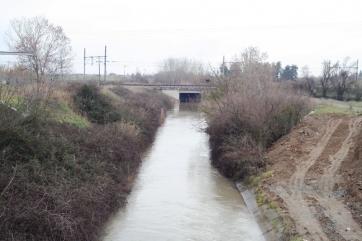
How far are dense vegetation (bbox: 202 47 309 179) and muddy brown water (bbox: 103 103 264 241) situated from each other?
112 cm

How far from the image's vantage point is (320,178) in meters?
16.0

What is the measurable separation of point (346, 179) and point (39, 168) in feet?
36.4

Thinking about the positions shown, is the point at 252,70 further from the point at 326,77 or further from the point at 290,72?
the point at 290,72

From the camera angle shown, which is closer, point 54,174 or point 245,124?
point 54,174

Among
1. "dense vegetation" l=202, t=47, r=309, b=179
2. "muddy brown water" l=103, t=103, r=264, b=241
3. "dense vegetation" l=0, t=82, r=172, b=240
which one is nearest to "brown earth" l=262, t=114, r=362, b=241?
"dense vegetation" l=202, t=47, r=309, b=179

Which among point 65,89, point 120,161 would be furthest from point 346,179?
point 65,89

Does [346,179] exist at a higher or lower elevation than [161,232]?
higher

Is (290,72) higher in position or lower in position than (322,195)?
higher

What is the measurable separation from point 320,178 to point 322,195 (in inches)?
76.2

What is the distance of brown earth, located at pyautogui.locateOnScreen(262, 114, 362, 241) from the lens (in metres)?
11.6

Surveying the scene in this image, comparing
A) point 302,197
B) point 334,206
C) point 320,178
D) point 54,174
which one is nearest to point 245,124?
point 320,178

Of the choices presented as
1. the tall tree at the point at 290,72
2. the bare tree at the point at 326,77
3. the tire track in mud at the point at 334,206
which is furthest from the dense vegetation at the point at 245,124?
the tall tree at the point at 290,72

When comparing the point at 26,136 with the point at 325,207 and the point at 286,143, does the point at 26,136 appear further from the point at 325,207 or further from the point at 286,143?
the point at 286,143

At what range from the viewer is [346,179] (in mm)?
14820
